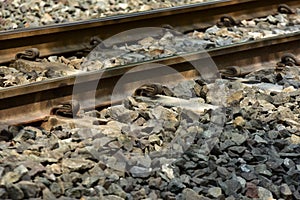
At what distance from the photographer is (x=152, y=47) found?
6039 mm

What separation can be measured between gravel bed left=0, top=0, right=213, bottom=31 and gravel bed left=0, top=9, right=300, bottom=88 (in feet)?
3.34

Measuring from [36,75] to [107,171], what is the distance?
1.85 meters

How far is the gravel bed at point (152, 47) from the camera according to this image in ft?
17.6

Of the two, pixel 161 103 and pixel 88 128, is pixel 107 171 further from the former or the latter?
pixel 161 103

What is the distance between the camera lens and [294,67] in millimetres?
5508

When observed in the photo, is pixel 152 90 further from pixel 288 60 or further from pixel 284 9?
pixel 284 9

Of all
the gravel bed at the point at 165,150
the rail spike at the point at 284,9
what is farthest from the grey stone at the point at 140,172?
the rail spike at the point at 284,9

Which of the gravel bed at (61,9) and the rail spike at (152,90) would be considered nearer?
the rail spike at (152,90)

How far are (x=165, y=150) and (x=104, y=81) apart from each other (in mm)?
1000

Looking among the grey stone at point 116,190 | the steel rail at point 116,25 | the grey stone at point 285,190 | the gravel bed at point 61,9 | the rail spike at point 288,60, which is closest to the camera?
the grey stone at point 116,190

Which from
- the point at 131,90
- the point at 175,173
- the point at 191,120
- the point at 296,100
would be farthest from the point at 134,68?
the point at 175,173

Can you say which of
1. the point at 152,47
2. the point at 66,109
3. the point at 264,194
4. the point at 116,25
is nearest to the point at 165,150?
the point at 264,194

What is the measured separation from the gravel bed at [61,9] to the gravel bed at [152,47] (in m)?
1.02

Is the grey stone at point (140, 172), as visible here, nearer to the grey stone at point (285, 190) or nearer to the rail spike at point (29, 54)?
the grey stone at point (285, 190)
